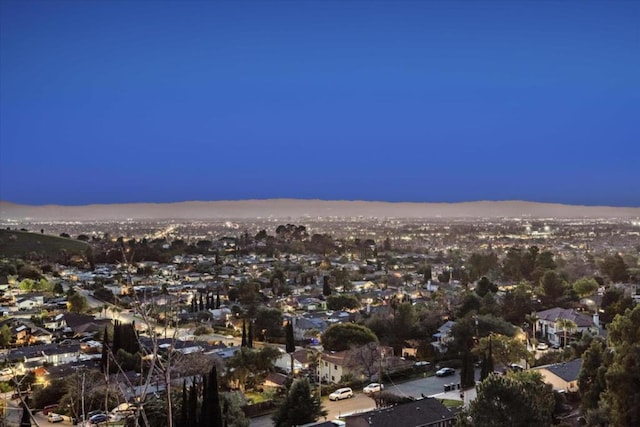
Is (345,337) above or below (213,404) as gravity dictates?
below

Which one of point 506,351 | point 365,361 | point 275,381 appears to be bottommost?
point 275,381

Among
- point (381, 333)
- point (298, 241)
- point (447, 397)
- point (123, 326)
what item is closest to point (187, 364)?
point (123, 326)

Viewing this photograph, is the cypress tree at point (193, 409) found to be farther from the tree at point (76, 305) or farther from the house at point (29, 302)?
the house at point (29, 302)

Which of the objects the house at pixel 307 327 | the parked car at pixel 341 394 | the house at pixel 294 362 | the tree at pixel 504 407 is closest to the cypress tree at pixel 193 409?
the tree at pixel 504 407

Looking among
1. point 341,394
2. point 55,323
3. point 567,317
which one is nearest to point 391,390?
point 341,394

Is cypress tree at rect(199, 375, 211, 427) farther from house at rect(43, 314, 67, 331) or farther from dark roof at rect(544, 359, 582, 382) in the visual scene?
house at rect(43, 314, 67, 331)

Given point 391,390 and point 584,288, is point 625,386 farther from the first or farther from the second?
point 584,288

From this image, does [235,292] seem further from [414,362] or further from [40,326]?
[414,362]
